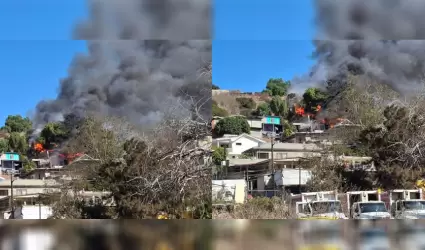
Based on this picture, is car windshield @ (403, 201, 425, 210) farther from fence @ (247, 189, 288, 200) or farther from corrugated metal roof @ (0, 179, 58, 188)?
corrugated metal roof @ (0, 179, 58, 188)

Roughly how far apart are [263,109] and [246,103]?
26 cm

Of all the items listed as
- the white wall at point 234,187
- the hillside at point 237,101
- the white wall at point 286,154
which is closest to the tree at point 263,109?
the hillside at point 237,101

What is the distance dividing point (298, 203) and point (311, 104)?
1289mm

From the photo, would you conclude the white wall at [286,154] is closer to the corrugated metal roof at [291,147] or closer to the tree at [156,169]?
the corrugated metal roof at [291,147]

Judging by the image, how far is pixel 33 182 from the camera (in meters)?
7.73

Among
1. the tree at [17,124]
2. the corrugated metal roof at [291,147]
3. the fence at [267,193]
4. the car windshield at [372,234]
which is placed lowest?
the car windshield at [372,234]

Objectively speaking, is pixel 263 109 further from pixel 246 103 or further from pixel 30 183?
pixel 30 183

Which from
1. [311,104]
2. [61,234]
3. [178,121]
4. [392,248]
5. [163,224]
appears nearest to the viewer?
[392,248]

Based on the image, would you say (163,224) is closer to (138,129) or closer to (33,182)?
(138,129)

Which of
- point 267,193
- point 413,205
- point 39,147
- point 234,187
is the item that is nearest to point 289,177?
point 267,193

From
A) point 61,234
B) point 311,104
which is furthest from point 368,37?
point 61,234

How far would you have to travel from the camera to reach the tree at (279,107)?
7.46 m

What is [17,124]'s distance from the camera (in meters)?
7.62

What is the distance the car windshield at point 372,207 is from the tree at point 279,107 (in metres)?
1.51
